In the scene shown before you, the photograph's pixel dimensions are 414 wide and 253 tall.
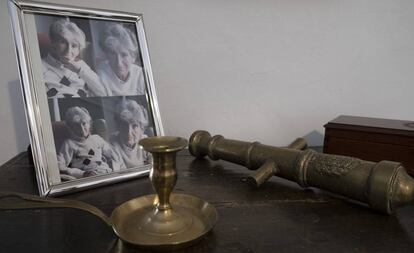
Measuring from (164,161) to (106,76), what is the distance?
0.36 m

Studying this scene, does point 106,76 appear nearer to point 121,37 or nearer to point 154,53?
point 121,37

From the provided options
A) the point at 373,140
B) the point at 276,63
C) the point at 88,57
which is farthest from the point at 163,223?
the point at 276,63

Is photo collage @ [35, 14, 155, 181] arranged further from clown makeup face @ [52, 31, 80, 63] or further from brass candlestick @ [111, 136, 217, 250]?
A: brass candlestick @ [111, 136, 217, 250]

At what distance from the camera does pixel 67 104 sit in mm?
642

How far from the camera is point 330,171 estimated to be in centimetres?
60

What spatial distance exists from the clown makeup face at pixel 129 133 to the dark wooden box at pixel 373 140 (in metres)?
0.48

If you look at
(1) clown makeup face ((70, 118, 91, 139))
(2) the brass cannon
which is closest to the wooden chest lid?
(2) the brass cannon

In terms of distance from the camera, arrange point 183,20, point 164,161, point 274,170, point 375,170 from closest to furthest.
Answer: point 164,161
point 375,170
point 274,170
point 183,20

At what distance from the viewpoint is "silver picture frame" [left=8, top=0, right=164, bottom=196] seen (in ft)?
1.93

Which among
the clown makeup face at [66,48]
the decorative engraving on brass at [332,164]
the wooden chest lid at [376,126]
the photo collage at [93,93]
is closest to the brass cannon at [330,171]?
the decorative engraving on brass at [332,164]

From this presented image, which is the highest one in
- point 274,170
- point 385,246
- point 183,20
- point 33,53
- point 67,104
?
point 183,20

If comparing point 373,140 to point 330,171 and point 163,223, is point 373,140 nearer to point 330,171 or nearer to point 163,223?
point 330,171

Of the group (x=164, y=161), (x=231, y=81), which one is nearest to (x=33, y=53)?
(x=164, y=161)

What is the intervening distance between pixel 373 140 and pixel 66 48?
0.72m
